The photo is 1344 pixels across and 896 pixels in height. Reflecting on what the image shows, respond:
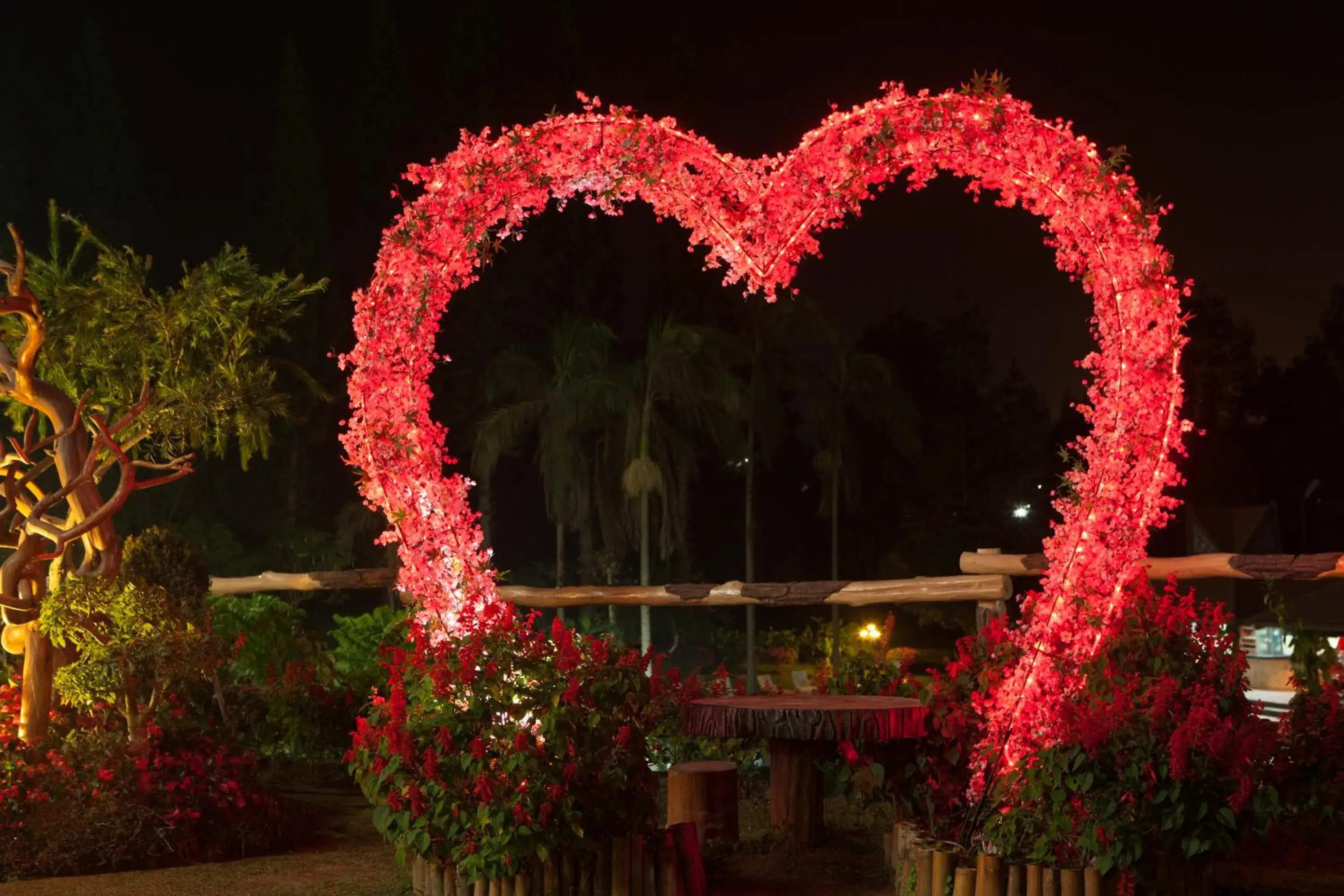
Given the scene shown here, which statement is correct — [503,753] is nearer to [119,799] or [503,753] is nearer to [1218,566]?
[119,799]

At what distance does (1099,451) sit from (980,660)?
4.11 feet

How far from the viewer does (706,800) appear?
22.2 feet

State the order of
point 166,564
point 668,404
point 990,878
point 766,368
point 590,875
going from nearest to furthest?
1. point 990,878
2. point 590,875
3. point 166,564
4. point 668,404
5. point 766,368

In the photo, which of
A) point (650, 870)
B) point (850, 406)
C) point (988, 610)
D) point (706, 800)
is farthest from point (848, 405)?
point (650, 870)

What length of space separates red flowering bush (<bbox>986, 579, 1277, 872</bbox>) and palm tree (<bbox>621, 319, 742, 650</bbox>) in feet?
52.6

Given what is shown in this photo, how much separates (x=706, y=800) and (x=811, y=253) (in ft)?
8.77

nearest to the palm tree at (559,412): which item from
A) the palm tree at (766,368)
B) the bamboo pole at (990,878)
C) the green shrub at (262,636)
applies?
the palm tree at (766,368)

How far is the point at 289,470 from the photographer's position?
2667 centimetres

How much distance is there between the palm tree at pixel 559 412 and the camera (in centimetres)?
2236

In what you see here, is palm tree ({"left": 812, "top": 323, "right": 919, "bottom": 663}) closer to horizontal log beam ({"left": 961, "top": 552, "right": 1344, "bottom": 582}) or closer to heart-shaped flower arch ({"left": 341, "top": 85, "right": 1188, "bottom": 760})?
horizontal log beam ({"left": 961, "top": 552, "right": 1344, "bottom": 582})

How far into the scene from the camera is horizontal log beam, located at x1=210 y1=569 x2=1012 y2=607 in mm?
8031

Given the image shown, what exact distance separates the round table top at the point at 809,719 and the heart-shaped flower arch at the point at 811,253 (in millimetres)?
696

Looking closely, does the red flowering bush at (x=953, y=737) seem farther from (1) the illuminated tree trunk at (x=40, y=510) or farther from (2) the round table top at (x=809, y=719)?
(1) the illuminated tree trunk at (x=40, y=510)

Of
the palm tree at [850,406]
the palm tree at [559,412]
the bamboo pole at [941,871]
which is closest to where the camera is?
the bamboo pole at [941,871]
